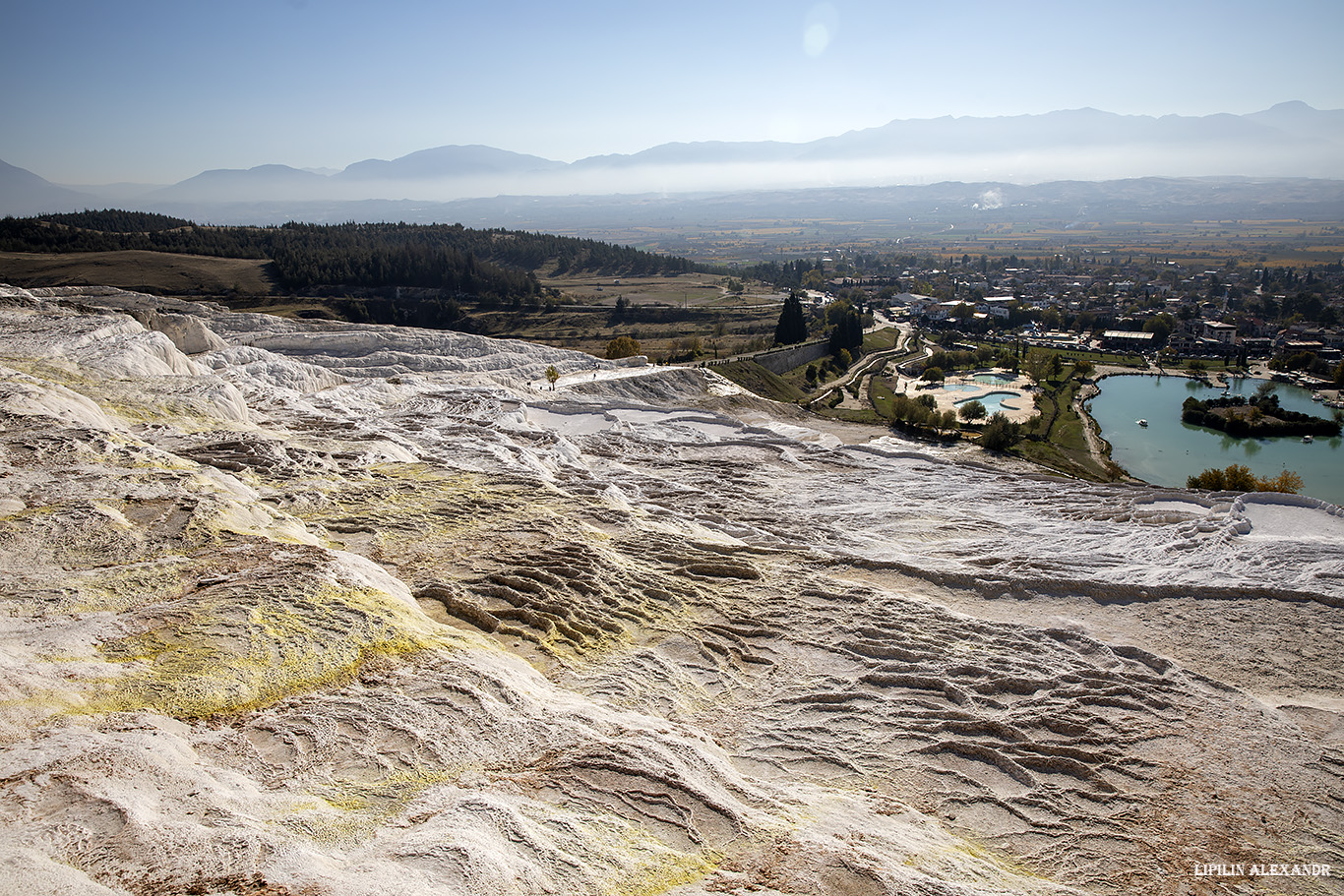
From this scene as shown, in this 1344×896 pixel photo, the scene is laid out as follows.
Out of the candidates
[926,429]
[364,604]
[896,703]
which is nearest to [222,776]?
[364,604]

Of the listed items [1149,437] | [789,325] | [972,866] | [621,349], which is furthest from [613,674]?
[789,325]

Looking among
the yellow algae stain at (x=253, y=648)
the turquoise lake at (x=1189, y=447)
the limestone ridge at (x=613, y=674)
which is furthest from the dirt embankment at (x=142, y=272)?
the turquoise lake at (x=1189, y=447)

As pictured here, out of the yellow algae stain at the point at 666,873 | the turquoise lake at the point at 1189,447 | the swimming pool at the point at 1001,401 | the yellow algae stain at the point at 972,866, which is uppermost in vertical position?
the yellow algae stain at the point at 666,873

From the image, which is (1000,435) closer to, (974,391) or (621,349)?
(974,391)

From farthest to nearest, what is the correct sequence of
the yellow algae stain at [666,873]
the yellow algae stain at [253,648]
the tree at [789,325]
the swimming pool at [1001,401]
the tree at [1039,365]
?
the tree at [1039,365], the tree at [789,325], the swimming pool at [1001,401], the yellow algae stain at [253,648], the yellow algae stain at [666,873]

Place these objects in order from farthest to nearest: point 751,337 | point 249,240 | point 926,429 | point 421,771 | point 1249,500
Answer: point 249,240
point 751,337
point 926,429
point 1249,500
point 421,771

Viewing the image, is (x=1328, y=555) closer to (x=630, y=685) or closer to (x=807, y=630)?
(x=807, y=630)

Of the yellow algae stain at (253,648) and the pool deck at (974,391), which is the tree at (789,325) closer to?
the pool deck at (974,391)
